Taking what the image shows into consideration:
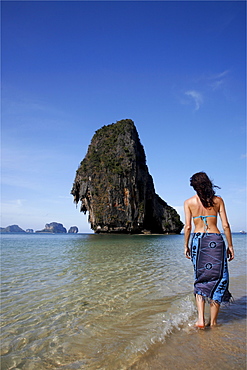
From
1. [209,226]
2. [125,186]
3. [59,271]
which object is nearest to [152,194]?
[125,186]

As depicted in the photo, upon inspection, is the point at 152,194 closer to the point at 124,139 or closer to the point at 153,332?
the point at 124,139

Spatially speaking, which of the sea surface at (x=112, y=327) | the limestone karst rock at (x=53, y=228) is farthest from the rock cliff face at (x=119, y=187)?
the limestone karst rock at (x=53, y=228)

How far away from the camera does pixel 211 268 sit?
3340 millimetres

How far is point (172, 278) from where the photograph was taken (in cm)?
662

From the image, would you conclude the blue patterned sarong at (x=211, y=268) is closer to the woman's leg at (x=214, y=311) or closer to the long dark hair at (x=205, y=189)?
the woman's leg at (x=214, y=311)

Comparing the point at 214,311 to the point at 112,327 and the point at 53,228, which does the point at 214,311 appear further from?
the point at 53,228

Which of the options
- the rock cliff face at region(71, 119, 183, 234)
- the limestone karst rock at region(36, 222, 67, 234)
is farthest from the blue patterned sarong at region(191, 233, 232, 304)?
→ the limestone karst rock at region(36, 222, 67, 234)

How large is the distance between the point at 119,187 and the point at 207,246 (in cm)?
4439

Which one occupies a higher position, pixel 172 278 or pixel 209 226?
pixel 209 226

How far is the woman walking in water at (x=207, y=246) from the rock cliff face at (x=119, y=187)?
42.6 meters

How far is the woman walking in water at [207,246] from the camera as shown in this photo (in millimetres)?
3307

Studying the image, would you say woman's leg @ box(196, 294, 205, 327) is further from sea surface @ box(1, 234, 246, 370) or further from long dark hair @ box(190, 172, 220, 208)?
long dark hair @ box(190, 172, 220, 208)

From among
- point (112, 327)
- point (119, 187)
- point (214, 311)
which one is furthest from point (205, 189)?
point (119, 187)

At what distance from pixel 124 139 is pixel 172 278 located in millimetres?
49985
